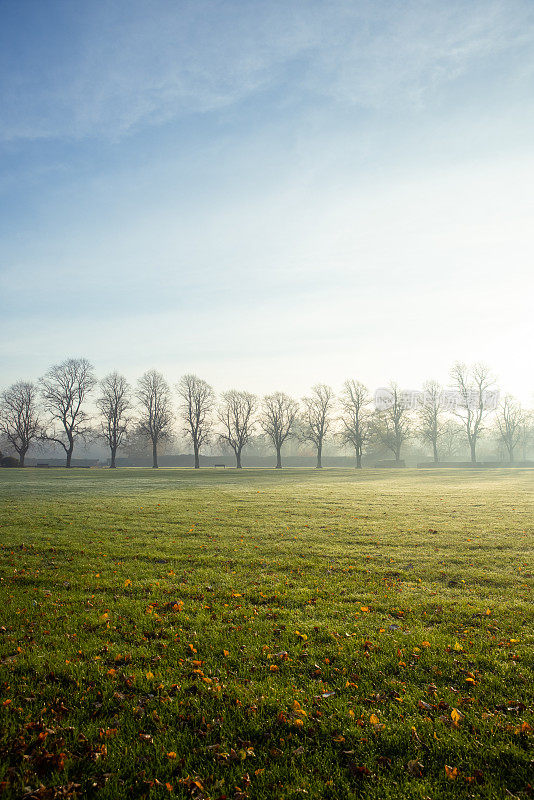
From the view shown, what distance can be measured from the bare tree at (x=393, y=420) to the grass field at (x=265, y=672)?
68.9 m

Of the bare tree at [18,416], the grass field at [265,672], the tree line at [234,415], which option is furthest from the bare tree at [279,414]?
the grass field at [265,672]

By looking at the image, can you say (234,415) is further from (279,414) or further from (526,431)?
(526,431)

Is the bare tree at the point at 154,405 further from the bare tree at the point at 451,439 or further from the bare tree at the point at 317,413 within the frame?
the bare tree at the point at 451,439

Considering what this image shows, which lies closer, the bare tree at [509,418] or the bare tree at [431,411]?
the bare tree at [431,411]

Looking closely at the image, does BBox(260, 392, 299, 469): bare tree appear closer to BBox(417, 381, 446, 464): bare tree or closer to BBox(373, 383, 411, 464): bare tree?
BBox(373, 383, 411, 464): bare tree

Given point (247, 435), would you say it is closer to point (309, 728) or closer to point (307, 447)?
point (307, 447)

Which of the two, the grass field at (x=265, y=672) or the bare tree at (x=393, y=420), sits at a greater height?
the bare tree at (x=393, y=420)

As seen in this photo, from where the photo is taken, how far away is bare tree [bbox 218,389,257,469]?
75.5 metres

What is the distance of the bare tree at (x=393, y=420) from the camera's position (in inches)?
3100

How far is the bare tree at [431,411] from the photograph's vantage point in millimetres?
77875

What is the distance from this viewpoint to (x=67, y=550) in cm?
1148

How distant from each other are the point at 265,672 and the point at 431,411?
79422 millimetres

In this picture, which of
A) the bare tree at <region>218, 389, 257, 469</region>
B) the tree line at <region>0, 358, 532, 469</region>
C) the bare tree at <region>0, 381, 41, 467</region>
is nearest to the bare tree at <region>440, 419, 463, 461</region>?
the tree line at <region>0, 358, 532, 469</region>

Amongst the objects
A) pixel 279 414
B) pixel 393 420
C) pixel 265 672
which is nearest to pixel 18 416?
pixel 279 414
